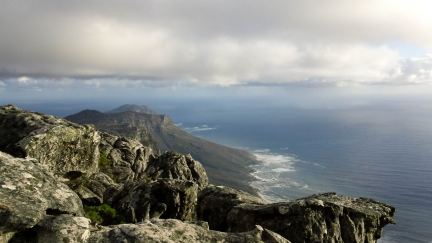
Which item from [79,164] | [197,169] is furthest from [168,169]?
[79,164]

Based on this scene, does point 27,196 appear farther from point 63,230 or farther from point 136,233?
point 136,233

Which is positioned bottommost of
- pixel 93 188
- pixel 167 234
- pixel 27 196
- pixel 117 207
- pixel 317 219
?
pixel 317 219

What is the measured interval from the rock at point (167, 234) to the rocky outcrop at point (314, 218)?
12351mm

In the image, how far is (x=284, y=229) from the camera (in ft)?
116

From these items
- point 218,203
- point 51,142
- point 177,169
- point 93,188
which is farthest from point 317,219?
point 177,169

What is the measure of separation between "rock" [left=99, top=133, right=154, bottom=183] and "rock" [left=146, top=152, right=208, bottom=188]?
2.42m

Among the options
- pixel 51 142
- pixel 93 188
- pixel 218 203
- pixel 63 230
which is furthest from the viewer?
pixel 93 188

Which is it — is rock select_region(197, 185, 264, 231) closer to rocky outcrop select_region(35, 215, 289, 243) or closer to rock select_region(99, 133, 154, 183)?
rocky outcrop select_region(35, 215, 289, 243)

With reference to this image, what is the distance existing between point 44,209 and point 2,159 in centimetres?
498

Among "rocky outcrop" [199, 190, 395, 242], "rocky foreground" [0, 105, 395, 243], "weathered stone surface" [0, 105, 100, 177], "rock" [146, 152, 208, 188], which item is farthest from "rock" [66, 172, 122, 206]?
"rock" [146, 152, 208, 188]

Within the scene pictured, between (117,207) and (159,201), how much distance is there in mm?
4223

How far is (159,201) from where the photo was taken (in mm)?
37625

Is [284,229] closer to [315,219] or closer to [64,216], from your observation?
[315,219]

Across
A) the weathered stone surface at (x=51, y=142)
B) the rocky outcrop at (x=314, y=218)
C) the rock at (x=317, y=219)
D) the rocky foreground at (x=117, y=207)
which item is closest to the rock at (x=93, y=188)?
the rocky foreground at (x=117, y=207)
